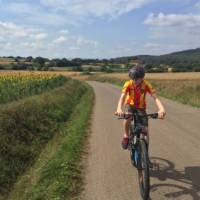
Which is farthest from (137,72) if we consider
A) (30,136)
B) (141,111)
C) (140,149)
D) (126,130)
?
(30,136)

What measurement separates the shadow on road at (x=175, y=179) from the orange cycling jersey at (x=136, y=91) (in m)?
1.38

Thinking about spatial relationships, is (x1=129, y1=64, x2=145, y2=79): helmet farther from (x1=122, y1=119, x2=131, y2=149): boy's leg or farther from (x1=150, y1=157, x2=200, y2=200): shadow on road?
(x1=150, y1=157, x2=200, y2=200): shadow on road

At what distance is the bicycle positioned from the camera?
5997 millimetres

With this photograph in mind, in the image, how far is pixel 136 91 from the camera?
282 inches

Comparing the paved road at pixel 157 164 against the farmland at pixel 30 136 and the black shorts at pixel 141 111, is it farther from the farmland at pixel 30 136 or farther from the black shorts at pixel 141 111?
the black shorts at pixel 141 111

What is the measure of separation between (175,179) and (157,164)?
109cm

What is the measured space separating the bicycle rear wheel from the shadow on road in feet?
1.38

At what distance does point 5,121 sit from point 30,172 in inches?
95.3

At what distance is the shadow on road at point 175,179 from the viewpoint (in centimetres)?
639

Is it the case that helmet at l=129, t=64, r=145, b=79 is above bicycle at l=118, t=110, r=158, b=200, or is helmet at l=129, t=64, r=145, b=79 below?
above

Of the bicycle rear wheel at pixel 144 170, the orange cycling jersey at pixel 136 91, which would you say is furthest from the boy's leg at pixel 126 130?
the bicycle rear wheel at pixel 144 170

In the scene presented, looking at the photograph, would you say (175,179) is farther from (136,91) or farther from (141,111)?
(136,91)

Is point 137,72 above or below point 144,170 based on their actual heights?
above

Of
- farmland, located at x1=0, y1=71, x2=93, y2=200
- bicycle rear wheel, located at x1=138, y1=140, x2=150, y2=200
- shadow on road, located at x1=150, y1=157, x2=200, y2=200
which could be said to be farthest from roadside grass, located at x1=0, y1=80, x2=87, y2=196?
shadow on road, located at x1=150, y1=157, x2=200, y2=200
